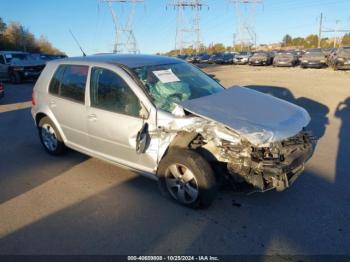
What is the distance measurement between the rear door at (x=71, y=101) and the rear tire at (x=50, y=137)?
0.27 meters

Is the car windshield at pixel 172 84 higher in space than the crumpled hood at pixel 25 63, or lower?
higher

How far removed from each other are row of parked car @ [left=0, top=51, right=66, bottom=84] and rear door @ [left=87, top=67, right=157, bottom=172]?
17.7 meters

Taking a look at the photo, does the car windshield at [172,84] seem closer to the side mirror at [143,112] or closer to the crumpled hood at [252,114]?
the side mirror at [143,112]

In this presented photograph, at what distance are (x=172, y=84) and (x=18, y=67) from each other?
1883 centimetres

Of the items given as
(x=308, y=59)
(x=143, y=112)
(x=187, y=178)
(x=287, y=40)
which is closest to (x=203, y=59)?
(x=308, y=59)

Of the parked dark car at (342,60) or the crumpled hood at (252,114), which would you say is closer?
the crumpled hood at (252,114)

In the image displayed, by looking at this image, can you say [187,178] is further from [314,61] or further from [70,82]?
[314,61]

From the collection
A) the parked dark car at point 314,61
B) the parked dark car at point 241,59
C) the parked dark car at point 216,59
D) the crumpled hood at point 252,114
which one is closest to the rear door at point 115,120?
the crumpled hood at point 252,114

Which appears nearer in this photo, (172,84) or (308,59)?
(172,84)

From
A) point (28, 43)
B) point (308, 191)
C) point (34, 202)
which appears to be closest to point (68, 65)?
point (34, 202)

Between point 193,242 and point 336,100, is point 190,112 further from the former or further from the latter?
point 336,100

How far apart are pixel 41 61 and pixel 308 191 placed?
20908 mm

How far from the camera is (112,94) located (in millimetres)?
4254

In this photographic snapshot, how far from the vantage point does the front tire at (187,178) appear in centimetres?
347
